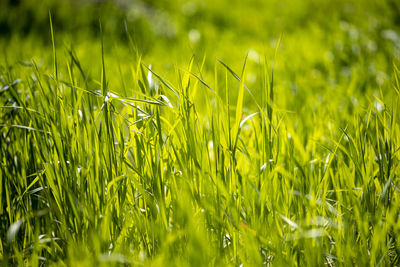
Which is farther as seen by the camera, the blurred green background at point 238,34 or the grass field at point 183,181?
the blurred green background at point 238,34

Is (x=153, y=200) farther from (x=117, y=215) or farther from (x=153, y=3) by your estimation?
(x=153, y=3)

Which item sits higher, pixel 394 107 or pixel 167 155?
pixel 394 107

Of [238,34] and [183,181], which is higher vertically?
[238,34]

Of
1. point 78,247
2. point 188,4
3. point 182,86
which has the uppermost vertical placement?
point 188,4

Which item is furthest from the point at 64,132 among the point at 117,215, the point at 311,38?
the point at 311,38

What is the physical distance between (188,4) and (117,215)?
5074 mm

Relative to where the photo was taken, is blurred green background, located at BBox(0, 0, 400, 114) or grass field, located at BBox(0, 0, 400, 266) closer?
grass field, located at BBox(0, 0, 400, 266)

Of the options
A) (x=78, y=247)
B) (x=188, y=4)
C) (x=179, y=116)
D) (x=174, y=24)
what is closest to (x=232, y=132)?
(x=179, y=116)

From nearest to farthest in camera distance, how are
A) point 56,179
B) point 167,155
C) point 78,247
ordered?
point 78,247 < point 56,179 < point 167,155

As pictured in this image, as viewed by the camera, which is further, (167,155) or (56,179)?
(167,155)

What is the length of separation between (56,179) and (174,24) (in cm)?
396

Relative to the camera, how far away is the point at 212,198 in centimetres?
89

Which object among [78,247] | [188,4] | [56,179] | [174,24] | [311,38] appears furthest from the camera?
[188,4]

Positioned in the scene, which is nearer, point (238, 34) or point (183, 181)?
point (183, 181)
